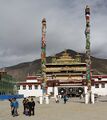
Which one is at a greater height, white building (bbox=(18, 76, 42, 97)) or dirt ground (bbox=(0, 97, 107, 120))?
white building (bbox=(18, 76, 42, 97))

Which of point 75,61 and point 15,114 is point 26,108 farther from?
point 75,61

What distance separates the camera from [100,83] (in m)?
101

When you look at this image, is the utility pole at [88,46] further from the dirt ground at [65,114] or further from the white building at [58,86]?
Result: the white building at [58,86]

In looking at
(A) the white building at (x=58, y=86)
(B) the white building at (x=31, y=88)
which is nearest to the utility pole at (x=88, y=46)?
(A) the white building at (x=58, y=86)

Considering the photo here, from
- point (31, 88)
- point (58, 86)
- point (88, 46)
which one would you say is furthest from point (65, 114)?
point (31, 88)

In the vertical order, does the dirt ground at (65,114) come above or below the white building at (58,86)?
below

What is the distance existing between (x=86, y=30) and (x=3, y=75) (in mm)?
49511

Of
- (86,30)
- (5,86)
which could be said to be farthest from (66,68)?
(86,30)

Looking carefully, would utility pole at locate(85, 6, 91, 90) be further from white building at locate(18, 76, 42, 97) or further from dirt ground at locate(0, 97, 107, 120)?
white building at locate(18, 76, 42, 97)

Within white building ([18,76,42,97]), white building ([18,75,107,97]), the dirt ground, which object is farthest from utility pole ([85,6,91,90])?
white building ([18,76,42,97])

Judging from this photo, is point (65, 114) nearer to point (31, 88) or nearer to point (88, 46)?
point (88, 46)

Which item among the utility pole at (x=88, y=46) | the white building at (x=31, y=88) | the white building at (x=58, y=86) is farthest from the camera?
the white building at (x=31, y=88)

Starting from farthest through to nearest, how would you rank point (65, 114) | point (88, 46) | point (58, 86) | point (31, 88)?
point (31, 88) → point (58, 86) → point (88, 46) → point (65, 114)

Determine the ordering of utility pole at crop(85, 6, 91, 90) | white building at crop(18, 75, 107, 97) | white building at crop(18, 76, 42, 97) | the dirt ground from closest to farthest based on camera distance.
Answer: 1. the dirt ground
2. utility pole at crop(85, 6, 91, 90)
3. white building at crop(18, 75, 107, 97)
4. white building at crop(18, 76, 42, 97)
